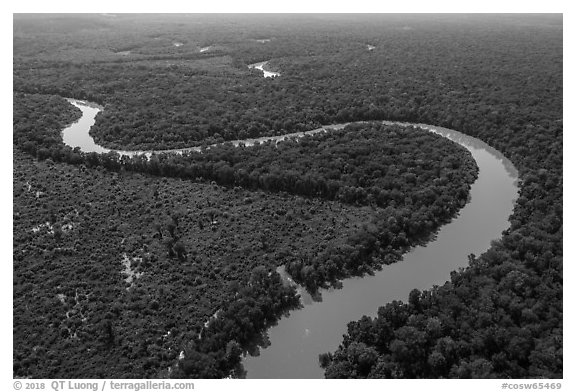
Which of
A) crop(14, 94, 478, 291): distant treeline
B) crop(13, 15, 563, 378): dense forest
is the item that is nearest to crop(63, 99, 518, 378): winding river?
crop(14, 94, 478, 291): distant treeline

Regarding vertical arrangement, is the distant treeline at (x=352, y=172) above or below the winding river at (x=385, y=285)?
above

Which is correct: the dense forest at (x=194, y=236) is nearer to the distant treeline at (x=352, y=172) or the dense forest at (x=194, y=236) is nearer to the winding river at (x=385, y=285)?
the distant treeline at (x=352, y=172)

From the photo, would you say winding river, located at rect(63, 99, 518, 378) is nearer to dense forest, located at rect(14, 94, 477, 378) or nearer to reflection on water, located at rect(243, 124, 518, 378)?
reflection on water, located at rect(243, 124, 518, 378)

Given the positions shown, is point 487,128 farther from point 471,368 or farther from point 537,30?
point 537,30

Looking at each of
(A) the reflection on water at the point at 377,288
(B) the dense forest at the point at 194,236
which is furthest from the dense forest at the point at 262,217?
(A) the reflection on water at the point at 377,288

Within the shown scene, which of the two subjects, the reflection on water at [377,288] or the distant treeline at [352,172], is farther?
the distant treeline at [352,172]

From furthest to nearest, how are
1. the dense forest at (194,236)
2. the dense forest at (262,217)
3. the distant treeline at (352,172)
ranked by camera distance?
1. the distant treeline at (352,172)
2. the dense forest at (194,236)
3. the dense forest at (262,217)
